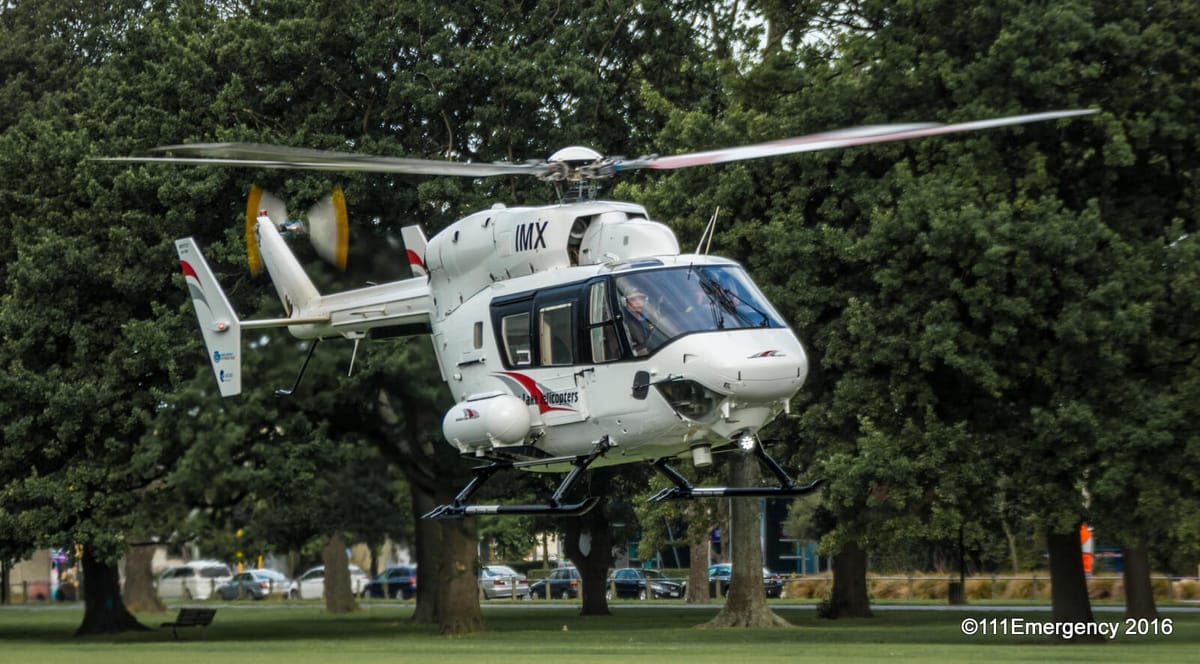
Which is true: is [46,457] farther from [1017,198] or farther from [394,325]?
[1017,198]

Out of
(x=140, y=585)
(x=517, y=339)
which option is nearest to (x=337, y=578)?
(x=140, y=585)

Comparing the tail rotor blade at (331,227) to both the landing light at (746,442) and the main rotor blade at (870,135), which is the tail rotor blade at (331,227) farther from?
Result: the landing light at (746,442)

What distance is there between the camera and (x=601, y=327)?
1812 centimetres

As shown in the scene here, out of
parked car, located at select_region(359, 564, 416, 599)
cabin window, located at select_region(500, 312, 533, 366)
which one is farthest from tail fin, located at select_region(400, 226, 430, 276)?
parked car, located at select_region(359, 564, 416, 599)

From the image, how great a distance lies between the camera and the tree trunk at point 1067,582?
29922 millimetres

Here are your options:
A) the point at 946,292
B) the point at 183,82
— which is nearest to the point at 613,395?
the point at 946,292

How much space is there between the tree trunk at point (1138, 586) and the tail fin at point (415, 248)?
63.8 ft

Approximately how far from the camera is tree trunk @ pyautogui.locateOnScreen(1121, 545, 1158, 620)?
34.0 meters

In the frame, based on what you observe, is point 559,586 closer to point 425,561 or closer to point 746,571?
point 425,561

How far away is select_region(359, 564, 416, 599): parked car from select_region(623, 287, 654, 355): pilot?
57.3m

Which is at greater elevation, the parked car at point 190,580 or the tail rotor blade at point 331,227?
the tail rotor blade at point 331,227

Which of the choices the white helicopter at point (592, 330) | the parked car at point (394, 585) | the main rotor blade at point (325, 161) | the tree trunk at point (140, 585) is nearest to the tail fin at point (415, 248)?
the white helicopter at point (592, 330)

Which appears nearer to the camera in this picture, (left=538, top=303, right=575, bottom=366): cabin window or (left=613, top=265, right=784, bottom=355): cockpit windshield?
(left=613, top=265, right=784, bottom=355): cockpit windshield

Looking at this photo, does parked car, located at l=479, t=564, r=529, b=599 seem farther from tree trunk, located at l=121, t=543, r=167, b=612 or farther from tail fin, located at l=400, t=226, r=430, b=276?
tail fin, located at l=400, t=226, r=430, b=276
